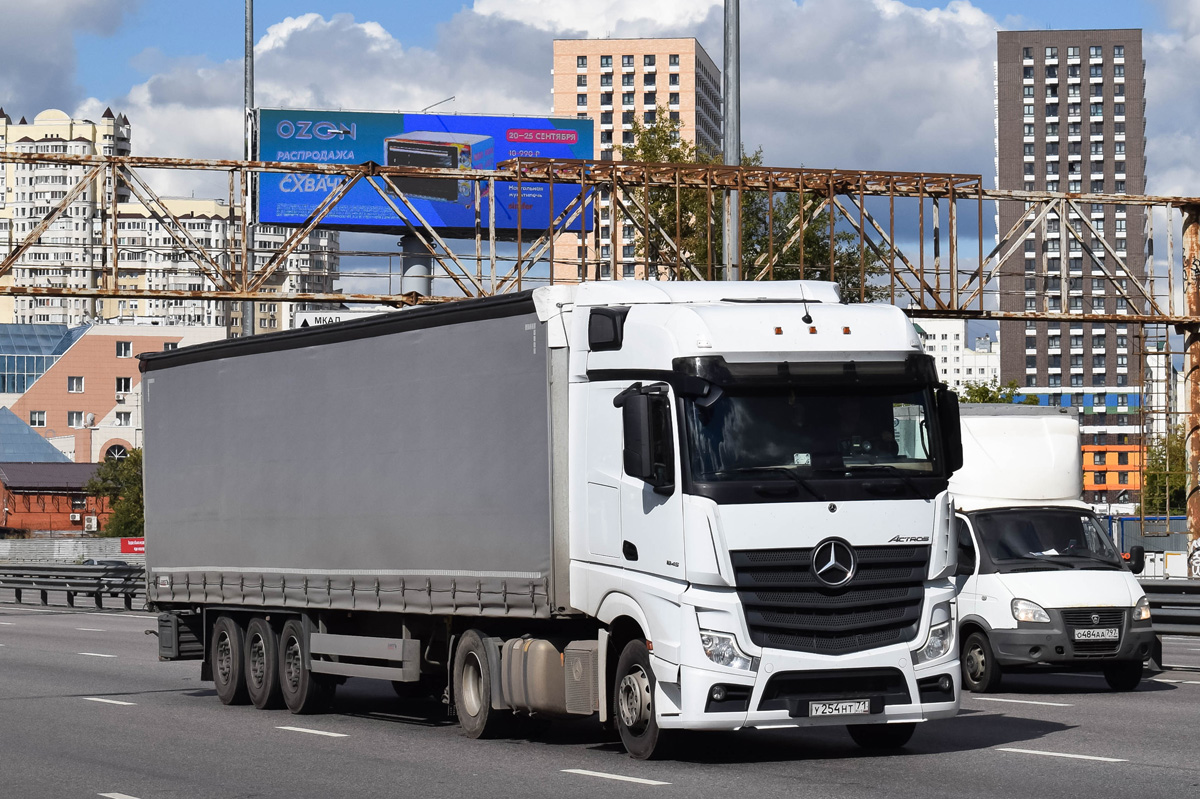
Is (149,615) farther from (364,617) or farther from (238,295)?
(364,617)

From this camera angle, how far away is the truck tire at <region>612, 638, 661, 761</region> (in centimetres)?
1160

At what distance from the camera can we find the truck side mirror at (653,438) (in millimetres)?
11461

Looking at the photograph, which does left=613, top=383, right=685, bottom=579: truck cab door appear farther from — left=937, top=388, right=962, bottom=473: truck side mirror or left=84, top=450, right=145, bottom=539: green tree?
left=84, top=450, right=145, bottom=539: green tree

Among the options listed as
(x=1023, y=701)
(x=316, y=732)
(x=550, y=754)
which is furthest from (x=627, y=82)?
(x=550, y=754)

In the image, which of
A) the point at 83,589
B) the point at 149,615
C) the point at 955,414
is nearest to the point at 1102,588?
the point at 955,414

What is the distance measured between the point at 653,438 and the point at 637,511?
22.9 inches

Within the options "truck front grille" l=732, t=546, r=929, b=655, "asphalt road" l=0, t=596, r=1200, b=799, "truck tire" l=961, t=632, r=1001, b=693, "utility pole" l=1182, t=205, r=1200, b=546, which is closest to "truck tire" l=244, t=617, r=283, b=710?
"asphalt road" l=0, t=596, r=1200, b=799

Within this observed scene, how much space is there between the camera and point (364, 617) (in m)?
15.3

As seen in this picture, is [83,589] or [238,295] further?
[83,589]

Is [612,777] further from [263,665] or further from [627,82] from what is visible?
[627,82]

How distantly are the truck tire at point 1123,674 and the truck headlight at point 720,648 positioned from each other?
7338 mm

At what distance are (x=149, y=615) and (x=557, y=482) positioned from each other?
28.1 meters

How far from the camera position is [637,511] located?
1180 centimetres

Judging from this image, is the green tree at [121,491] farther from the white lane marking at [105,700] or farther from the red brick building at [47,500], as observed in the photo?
the white lane marking at [105,700]
